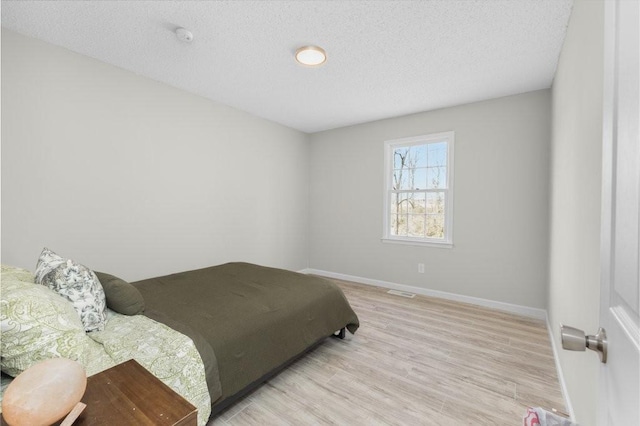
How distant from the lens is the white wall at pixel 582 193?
123cm

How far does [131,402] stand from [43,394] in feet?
0.74

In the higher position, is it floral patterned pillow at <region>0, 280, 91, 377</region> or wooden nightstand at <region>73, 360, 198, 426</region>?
floral patterned pillow at <region>0, 280, 91, 377</region>

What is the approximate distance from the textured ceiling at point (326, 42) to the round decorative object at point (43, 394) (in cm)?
222

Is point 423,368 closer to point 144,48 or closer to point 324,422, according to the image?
point 324,422

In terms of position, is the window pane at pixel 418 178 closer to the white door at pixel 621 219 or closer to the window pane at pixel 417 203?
the window pane at pixel 417 203

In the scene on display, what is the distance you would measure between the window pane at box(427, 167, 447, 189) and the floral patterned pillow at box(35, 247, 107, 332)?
388cm

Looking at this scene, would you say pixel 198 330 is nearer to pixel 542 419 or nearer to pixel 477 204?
pixel 542 419

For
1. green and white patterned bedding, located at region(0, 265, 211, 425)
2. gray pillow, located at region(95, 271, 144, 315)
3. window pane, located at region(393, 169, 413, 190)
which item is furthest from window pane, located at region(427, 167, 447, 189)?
gray pillow, located at region(95, 271, 144, 315)

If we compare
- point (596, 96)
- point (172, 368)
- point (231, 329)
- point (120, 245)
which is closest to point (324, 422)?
point (231, 329)

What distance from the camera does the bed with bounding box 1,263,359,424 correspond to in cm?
103

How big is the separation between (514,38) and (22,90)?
404 cm

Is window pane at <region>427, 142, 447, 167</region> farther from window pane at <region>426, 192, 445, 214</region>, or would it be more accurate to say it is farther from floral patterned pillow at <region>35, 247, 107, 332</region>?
floral patterned pillow at <region>35, 247, 107, 332</region>

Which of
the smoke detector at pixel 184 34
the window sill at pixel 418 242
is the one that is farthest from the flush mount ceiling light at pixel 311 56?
the window sill at pixel 418 242

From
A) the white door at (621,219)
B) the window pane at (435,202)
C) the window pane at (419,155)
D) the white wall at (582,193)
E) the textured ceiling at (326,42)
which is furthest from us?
the window pane at (419,155)
